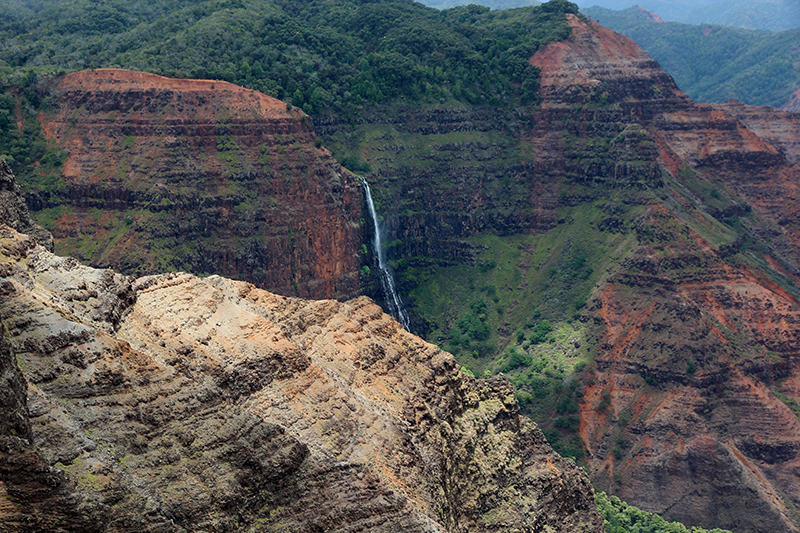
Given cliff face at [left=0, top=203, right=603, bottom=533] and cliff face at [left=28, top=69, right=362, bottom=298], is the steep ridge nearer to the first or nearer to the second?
cliff face at [left=28, top=69, right=362, bottom=298]

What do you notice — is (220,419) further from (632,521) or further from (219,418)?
(632,521)

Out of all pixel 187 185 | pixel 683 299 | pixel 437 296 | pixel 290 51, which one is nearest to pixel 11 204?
pixel 187 185

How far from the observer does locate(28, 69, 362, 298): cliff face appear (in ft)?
373

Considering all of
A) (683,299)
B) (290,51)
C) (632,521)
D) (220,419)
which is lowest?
(632,521)

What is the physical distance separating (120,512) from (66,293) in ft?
31.3

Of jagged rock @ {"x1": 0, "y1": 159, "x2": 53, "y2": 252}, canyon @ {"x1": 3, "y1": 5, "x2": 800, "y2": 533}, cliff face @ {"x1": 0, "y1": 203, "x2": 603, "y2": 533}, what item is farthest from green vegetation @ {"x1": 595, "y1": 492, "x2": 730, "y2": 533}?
jagged rock @ {"x1": 0, "y1": 159, "x2": 53, "y2": 252}

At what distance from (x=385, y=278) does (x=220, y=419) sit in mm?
104934

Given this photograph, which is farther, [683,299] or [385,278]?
[385,278]

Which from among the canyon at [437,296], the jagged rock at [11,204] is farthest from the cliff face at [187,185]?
the jagged rock at [11,204]

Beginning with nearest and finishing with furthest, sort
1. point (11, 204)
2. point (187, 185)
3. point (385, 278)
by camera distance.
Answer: point (11, 204) → point (187, 185) → point (385, 278)

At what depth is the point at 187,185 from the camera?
117250 mm

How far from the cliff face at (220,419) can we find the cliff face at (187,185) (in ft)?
224

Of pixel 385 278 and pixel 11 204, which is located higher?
pixel 11 204

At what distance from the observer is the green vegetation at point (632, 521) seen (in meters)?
94.8
